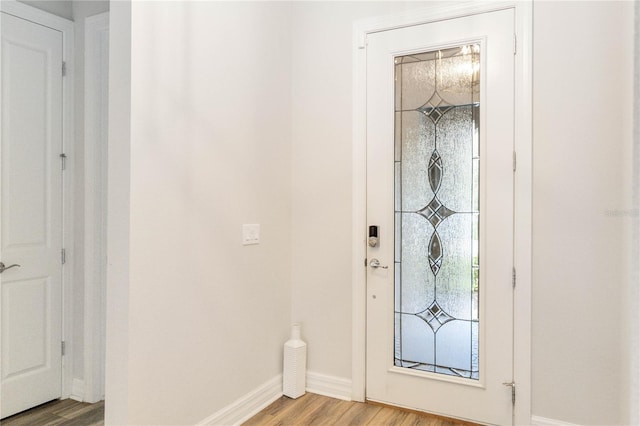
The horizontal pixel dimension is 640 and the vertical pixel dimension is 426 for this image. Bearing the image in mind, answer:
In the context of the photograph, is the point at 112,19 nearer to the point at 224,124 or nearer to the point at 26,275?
the point at 224,124

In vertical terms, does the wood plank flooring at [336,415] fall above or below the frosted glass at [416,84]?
below

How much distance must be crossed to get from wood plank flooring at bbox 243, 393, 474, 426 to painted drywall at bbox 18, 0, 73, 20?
282 centimetres

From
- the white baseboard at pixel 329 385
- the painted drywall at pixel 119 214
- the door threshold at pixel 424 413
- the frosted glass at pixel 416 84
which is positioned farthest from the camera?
the white baseboard at pixel 329 385

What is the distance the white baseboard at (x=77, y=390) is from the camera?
113 inches

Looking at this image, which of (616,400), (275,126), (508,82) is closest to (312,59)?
(275,126)

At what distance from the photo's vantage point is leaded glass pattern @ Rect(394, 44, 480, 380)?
2502 millimetres

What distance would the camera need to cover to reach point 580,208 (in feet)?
7.36

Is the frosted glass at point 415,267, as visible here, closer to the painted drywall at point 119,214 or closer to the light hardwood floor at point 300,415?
the light hardwood floor at point 300,415

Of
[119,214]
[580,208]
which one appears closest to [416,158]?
[580,208]

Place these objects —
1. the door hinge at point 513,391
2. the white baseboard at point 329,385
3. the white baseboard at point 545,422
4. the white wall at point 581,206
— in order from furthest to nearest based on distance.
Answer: the white baseboard at point 329,385 < the door hinge at point 513,391 < the white baseboard at point 545,422 < the white wall at point 581,206

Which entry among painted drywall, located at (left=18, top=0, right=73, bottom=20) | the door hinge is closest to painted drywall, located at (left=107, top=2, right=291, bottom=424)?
painted drywall, located at (left=18, top=0, right=73, bottom=20)

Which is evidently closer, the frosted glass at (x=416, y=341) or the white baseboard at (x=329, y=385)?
the frosted glass at (x=416, y=341)

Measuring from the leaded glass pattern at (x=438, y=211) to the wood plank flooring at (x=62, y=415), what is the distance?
1.88 meters

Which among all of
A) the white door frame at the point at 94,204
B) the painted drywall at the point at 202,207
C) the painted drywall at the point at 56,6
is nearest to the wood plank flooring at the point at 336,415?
the painted drywall at the point at 202,207
